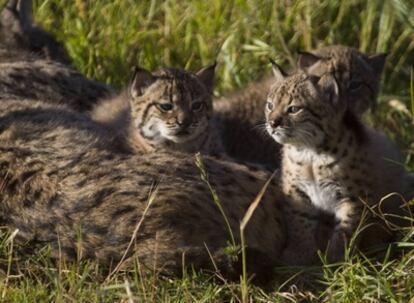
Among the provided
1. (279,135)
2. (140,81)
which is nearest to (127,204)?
(279,135)

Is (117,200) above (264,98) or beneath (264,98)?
above

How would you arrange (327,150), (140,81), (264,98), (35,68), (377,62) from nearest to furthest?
(327,150)
(140,81)
(377,62)
(264,98)
(35,68)

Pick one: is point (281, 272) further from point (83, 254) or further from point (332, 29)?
point (332, 29)

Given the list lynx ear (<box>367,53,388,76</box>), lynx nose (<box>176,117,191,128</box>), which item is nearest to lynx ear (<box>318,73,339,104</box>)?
lynx nose (<box>176,117,191,128</box>)

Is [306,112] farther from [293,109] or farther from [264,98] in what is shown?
[264,98]

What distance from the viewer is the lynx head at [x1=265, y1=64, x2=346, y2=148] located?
20.6ft

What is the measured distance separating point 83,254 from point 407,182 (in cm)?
216

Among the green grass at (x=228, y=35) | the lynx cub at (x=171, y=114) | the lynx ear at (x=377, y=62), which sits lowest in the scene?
the green grass at (x=228, y=35)

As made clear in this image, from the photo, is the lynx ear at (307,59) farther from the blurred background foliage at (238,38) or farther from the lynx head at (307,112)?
the blurred background foliage at (238,38)

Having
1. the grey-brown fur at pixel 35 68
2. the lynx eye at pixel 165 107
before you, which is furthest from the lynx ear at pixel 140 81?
the grey-brown fur at pixel 35 68

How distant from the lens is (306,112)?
6328mm

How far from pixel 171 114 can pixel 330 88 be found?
124cm

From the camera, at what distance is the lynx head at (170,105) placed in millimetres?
7195

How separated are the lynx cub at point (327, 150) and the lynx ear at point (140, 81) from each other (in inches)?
45.0
